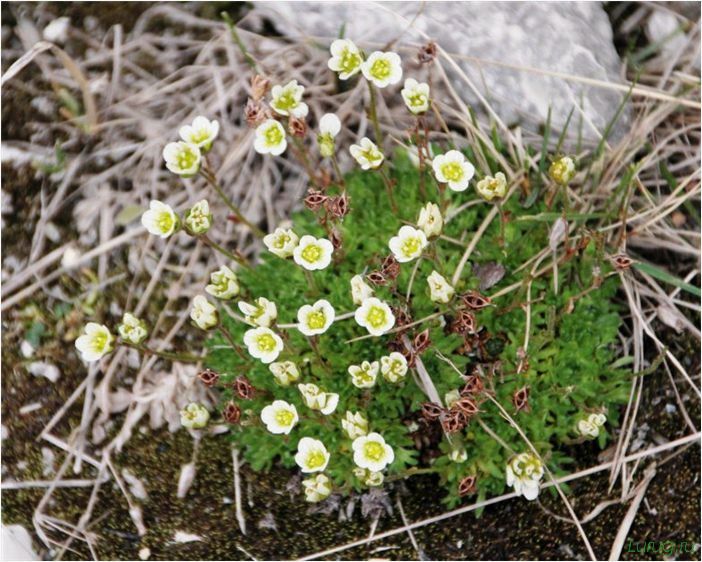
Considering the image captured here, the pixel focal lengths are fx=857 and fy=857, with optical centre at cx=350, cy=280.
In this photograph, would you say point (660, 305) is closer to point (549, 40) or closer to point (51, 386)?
point (549, 40)

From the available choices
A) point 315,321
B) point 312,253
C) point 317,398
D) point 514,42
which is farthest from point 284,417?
point 514,42

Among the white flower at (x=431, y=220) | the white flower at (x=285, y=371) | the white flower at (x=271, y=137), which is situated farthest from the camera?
the white flower at (x=271, y=137)

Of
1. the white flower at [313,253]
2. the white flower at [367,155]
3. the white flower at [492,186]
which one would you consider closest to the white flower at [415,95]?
the white flower at [367,155]

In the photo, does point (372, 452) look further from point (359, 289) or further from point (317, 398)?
point (359, 289)

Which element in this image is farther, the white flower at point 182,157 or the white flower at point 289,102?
the white flower at point 289,102

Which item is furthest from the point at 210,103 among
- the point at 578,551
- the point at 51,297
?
the point at 578,551

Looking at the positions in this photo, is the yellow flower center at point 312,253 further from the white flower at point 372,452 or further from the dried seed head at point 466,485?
the dried seed head at point 466,485
